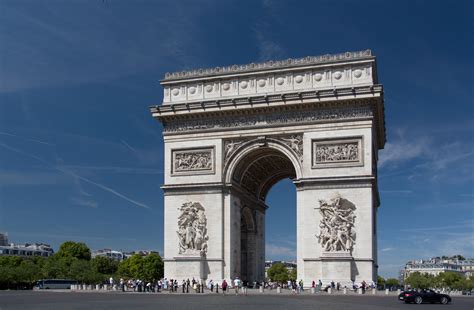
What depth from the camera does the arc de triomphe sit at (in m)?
39.2

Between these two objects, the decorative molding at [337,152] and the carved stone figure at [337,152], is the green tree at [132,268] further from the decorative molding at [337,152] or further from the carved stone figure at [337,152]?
the carved stone figure at [337,152]

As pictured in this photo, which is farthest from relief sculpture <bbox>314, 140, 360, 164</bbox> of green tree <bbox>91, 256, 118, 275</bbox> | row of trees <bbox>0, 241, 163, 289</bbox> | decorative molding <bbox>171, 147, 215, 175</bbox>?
green tree <bbox>91, 256, 118, 275</bbox>

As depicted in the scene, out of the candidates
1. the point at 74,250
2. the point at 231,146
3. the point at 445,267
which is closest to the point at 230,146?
the point at 231,146

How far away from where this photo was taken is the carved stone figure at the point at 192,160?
4316 centimetres

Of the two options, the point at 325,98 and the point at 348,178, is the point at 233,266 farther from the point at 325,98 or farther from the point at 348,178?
the point at 325,98

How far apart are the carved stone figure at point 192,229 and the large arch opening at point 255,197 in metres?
2.85

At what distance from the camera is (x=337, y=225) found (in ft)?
128

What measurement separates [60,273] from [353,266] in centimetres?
4758

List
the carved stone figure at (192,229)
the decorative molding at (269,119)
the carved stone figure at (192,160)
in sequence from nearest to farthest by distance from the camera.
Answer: the decorative molding at (269,119), the carved stone figure at (192,229), the carved stone figure at (192,160)

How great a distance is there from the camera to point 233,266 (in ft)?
139

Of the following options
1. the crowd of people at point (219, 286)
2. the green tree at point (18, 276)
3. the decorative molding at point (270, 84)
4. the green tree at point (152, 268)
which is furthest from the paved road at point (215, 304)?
the green tree at point (152, 268)

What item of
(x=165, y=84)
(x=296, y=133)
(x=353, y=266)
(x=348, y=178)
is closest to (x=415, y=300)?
Answer: (x=353, y=266)

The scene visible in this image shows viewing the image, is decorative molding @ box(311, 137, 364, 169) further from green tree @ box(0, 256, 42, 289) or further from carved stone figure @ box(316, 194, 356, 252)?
green tree @ box(0, 256, 42, 289)

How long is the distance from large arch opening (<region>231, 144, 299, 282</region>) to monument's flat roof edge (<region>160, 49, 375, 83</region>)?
5.67m
